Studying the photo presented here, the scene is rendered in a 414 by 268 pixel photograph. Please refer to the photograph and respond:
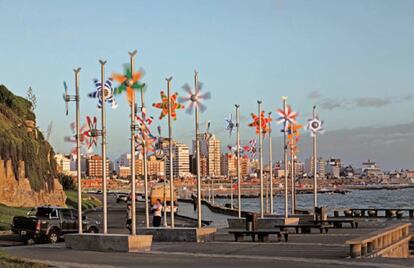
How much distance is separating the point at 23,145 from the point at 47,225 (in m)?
32.8

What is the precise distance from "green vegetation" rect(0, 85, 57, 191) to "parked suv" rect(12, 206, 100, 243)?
1011 inches

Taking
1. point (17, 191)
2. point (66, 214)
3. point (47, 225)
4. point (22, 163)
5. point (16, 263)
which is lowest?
point (16, 263)

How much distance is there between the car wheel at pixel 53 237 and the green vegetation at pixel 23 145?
1055 inches

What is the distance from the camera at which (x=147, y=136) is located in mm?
33469

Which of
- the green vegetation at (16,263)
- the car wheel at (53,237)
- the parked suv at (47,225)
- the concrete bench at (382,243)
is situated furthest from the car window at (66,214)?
the concrete bench at (382,243)

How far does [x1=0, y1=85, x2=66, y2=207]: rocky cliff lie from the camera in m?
58.7

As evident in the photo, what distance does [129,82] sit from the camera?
2689 centimetres

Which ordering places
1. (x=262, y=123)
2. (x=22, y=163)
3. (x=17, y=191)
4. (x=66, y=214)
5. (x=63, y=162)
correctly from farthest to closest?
(x=63, y=162) < (x=22, y=163) < (x=17, y=191) < (x=262, y=123) < (x=66, y=214)

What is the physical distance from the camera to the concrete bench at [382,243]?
74.5ft

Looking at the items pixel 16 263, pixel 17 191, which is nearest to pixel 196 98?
pixel 16 263

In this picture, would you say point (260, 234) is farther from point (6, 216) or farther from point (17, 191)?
point (17, 191)

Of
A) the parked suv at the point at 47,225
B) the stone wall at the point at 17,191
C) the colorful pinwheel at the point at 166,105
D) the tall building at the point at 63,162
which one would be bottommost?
the parked suv at the point at 47,225

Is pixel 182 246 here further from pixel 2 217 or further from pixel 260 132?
pixel 2 217

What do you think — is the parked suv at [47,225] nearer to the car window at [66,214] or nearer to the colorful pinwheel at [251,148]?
the car window at [66,214]
